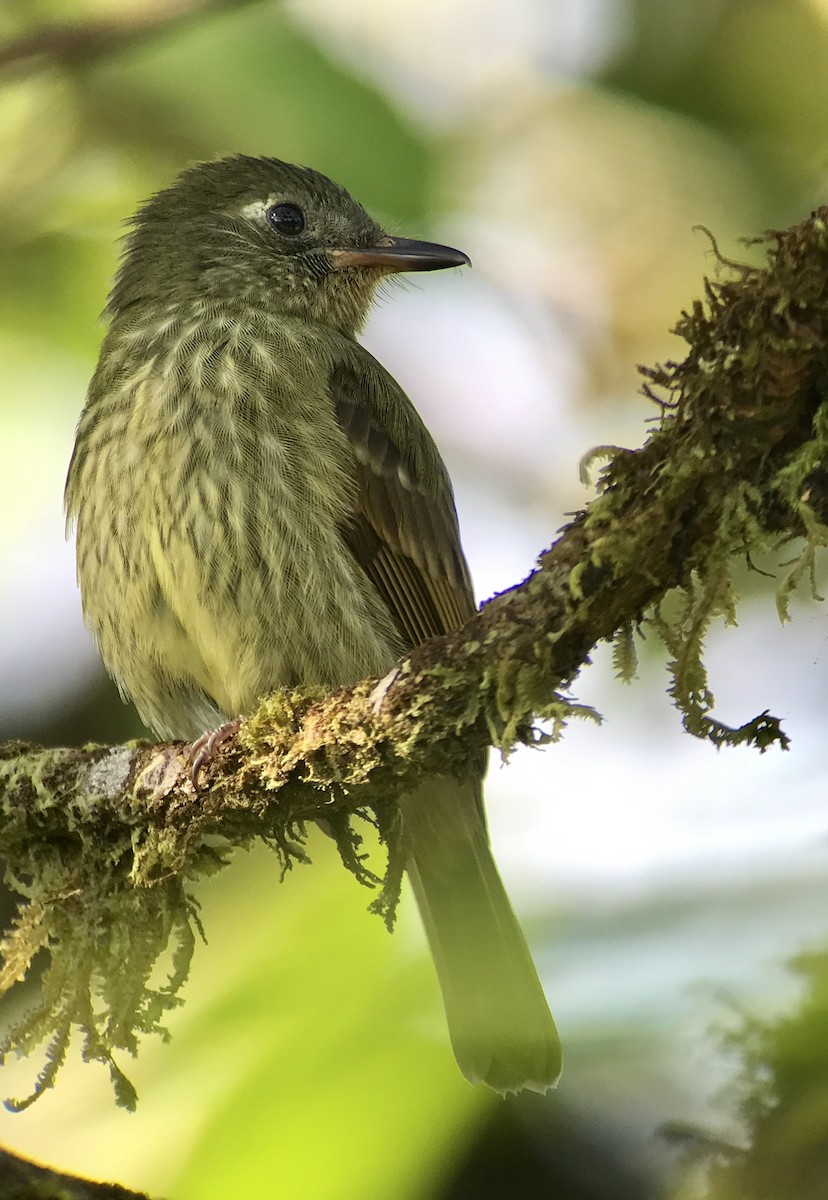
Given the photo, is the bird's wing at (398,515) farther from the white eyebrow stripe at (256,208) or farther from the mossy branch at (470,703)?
the white eyebrow stripe at (256,208)

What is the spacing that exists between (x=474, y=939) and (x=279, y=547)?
3.70 feet

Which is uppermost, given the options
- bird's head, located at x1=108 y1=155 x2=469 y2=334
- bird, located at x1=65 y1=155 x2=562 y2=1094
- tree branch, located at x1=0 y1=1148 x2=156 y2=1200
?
bird's head, located at x1=108 y1=155 x2=469 y2=334

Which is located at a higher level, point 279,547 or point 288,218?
point 288,218

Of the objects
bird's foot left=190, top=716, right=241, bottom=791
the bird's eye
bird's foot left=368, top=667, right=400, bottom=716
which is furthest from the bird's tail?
the bird's eye

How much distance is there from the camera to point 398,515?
10.7 ft

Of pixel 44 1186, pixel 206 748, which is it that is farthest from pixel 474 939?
pixel 44 1186

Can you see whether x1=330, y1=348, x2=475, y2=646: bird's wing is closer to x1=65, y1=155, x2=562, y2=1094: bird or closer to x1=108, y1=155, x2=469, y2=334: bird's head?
x1=65, y1=155, x2=562, y2=1094: bird

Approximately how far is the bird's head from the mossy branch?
5.28 ft

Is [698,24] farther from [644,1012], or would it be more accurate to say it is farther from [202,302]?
[644,1012]

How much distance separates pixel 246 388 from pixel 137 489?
36cm

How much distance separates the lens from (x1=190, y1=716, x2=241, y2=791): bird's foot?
2.56 m

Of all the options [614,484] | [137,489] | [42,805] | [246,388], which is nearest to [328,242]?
[246,388]

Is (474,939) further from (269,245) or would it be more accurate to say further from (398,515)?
(269,245)

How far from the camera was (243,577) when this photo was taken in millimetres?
2967
